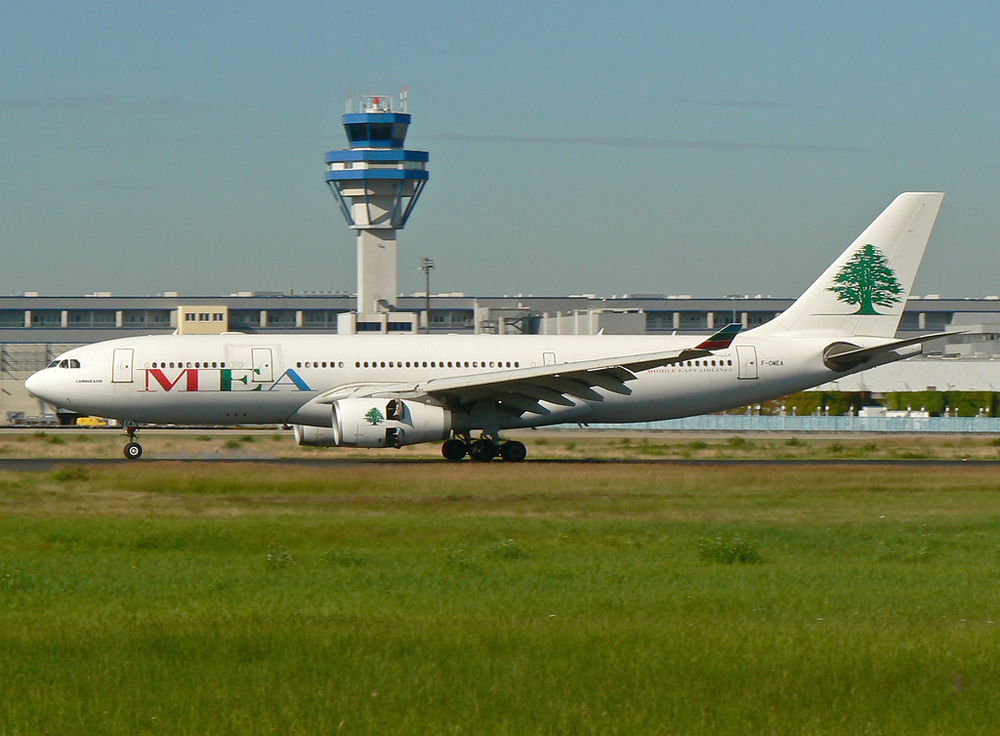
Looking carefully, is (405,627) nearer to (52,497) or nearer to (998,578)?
(998,578)

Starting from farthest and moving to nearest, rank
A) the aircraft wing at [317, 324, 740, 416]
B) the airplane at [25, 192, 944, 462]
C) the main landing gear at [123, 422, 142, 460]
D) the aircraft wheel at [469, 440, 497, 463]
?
1. the main landing gear at [123, 422, 142, 460]
2. the aircraft wheel at [469, 440, 497, 463]
3. the airplane at [25, 192, 944, 462]
4. the aircraft wing at [317, 324, 740, 416]

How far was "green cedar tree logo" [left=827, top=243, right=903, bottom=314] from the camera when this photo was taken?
3941cm

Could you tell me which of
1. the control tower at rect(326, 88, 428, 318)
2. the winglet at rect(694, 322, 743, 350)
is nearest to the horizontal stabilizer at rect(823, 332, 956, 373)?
the winglet at rect(694, 322, 743, 350)

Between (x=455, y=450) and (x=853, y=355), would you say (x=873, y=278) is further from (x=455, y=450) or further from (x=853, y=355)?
(x=455, y=450)

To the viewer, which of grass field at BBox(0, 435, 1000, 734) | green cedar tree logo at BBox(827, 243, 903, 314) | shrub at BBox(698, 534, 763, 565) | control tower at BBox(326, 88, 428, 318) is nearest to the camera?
grass field at BBox(0, 435, 1000, 734)

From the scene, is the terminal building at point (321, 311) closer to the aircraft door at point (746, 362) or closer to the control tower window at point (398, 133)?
the control tower window at point (398, 133)

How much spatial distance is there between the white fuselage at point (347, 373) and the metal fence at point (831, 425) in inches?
1145

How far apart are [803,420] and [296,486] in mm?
49347

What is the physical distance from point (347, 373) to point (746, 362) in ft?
41.5

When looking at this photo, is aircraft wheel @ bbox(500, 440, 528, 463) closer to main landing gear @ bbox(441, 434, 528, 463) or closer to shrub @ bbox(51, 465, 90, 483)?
main landing gear @ bbox(441, 434, 528, 463)

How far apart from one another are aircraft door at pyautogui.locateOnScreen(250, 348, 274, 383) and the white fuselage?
0.03m

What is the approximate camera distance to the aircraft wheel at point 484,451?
36781mm

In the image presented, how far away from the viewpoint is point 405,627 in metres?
11.5

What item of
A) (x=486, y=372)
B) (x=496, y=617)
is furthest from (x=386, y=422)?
(x=496, y=617)
